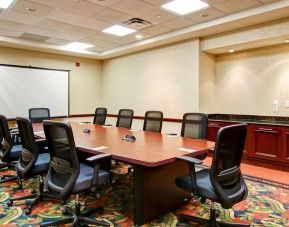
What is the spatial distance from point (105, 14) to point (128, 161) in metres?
3.07

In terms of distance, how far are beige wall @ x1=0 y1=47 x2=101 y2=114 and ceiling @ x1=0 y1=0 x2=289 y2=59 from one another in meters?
0.38

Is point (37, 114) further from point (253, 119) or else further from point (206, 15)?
point (253, 119)

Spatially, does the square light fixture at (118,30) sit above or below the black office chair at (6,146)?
above

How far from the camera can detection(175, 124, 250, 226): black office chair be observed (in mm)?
1961

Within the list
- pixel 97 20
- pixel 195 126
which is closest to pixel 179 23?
pixel 97 20

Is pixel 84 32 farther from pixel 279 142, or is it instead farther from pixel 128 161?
pixel 279 142

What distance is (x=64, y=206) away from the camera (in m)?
2.87

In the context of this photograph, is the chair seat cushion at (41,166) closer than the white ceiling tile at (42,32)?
Yes

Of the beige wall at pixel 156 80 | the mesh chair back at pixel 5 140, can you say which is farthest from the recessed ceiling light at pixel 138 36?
the mesh chair back at pixel 5 140

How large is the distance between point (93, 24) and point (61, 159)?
11.4 feet

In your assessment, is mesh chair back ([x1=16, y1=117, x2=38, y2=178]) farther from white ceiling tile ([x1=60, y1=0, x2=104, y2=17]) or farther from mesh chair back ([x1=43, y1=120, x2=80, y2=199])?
white ceiling tile ([x1=60, y1=0, x2=104, y2=17])

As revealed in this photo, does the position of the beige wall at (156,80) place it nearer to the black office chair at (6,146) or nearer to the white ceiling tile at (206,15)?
the white ceiling tile at (206,15)

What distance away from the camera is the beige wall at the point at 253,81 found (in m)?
4.89

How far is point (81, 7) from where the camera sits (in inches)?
161
